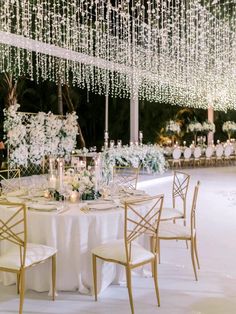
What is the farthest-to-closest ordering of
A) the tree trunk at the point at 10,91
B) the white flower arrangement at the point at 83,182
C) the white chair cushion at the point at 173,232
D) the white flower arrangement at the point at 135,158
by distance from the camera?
the tree trunk at the point at 10,91 → the white flower arrangement at the point at 135,158 → the white flower arrangement at the point at 83,182 → the white chair cushion at the point at 173,232

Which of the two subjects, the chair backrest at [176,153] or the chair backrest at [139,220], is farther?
the chair backrest at [176,153]

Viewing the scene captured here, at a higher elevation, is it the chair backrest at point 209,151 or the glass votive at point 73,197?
the chair backrest at point 209,151

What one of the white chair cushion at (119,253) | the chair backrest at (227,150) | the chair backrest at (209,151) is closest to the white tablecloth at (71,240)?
the white chair cushion at (119,253)

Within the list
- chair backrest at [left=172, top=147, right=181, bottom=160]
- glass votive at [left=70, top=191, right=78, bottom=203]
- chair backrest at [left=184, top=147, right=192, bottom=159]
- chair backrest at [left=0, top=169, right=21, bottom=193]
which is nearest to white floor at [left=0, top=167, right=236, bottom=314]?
glass votive at [left=70, top=191, right=78, bottom=203]

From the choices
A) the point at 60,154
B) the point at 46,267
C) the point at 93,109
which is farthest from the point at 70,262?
the point at 93,109

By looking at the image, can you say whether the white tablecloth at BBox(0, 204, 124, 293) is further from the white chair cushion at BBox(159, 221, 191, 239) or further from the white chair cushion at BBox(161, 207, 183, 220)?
the white chair cushion at BBox(161, 207, 183, 220)

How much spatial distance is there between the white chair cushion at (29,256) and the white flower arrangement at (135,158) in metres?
5.26

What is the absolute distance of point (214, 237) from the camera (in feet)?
17.1

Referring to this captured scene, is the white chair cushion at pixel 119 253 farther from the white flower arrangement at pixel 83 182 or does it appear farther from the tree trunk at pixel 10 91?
the tree trunk at pixel 10 91

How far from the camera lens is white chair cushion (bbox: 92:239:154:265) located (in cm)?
323

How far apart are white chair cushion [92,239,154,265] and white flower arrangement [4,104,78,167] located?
5260 millimetres

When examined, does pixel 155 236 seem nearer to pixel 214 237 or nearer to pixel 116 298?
pixel 116 298

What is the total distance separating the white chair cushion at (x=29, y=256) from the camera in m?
3.14

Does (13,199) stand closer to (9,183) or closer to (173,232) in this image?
→ (9,183)
